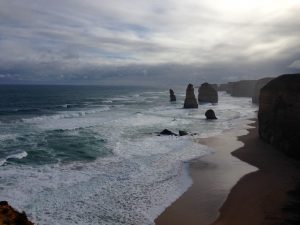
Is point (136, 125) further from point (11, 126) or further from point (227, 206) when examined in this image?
point (227, 206)

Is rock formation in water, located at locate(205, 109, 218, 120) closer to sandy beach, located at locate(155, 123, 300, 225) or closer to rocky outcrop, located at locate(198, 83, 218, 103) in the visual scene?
sandy beach, located at locate(155, 123, 300, 225)

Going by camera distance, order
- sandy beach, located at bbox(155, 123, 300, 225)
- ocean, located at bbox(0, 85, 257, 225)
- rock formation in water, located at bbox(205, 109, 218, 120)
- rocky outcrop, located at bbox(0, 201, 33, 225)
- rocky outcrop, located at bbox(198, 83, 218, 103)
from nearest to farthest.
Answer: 1. rocky outcrop, located at bbox(0, 201, 33, 225)
2. sandy beach, located at bbox(155, 123, 300, 225)
3. ocean, located at bbox(0, 85, 257, 225)
4. rock formation in water, located at bbox(205, 109, 218, 120)
5. rocky outcrop, located at bbox(198, 83, 218, 103)

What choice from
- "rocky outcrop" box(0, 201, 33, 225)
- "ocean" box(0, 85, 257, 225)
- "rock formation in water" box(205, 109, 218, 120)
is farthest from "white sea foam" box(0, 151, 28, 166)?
"rock formation in water" box(205, 109, 218, 120)

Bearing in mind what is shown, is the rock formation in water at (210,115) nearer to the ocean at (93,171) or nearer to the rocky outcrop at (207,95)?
the ocean at (93,171)

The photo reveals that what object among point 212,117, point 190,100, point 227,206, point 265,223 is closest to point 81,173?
point 227,206

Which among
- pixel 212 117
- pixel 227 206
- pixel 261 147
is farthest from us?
pixel 212 117

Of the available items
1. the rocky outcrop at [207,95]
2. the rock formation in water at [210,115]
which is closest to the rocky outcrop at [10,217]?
the rock formation in water at [210,115]

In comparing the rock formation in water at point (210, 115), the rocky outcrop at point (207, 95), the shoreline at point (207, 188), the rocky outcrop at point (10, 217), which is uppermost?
the rocky outcrop at point (207, 95)
